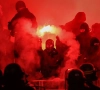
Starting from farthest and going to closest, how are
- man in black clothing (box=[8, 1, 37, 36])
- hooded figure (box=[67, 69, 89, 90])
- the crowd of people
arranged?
man in black clothing (box=[8, 1, 37, 36]), the crowd of people, hooded figure (box=[67, 69, 89, 90])

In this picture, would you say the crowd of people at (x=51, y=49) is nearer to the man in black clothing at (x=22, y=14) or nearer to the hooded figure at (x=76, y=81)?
the man in black clothing at (x=22, y=14)

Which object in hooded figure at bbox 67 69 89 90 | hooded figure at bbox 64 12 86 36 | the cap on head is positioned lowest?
hooded figure at bbox 67 69 89 90

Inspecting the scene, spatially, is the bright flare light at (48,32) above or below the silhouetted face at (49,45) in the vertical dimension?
above

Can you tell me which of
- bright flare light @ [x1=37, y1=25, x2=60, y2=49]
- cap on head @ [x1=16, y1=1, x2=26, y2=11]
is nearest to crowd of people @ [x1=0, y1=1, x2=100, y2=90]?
cap on head @ [x1=16, y1=1, x2=26, y2=11]

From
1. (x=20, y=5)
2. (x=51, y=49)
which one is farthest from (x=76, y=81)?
(x=20, y=5)

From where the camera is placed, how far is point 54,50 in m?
8.03

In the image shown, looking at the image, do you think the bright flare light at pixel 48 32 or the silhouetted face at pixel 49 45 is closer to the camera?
the silhouetted face at pixel 49 45

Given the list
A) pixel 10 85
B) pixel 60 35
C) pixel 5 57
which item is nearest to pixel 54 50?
pixel 60 35

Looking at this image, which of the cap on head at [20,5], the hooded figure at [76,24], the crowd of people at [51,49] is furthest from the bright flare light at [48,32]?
the cap on head at [20,5]

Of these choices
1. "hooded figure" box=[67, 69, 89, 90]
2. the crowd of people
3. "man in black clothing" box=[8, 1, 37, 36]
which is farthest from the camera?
"man in black clothing" box=[8, 1, 37, 36]

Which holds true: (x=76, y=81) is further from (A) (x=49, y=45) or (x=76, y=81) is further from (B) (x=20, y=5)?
(B) (x=20, y=5)

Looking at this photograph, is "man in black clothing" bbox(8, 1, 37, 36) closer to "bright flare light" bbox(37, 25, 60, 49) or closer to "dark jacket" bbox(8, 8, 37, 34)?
"dark jacket" bbox(8, 8, 37, 34)

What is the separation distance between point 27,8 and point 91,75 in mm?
3849

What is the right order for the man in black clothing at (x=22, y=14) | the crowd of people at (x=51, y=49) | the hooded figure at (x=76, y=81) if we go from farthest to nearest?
the man in black clothing at (x=22, y=14) → the crowd of people at (x=51, y=49) → the hooded figure at (x=76, y=81)
